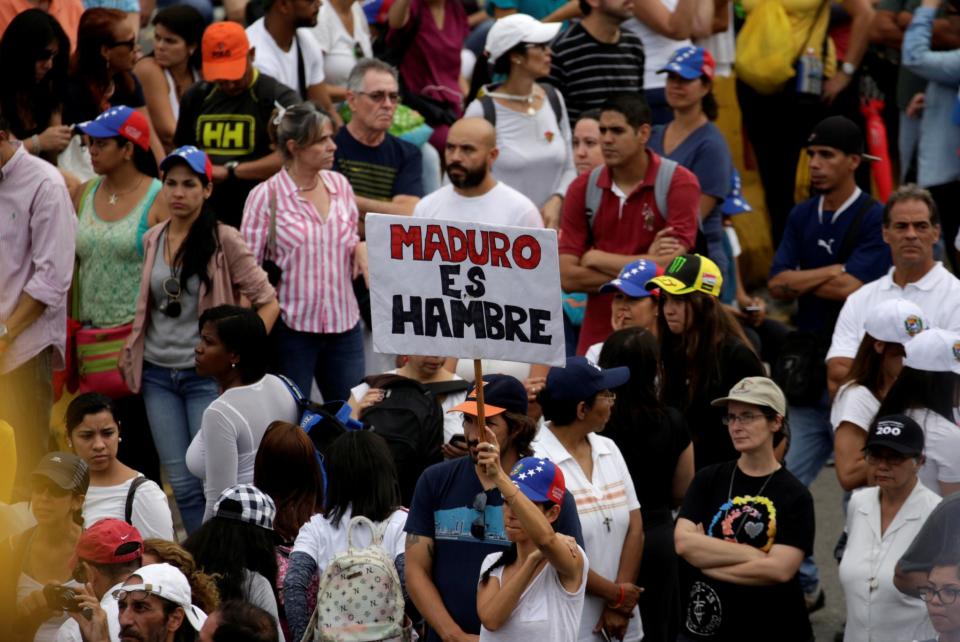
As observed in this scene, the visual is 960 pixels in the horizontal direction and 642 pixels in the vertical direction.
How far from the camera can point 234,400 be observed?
25.0 feet

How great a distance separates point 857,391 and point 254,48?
440cm

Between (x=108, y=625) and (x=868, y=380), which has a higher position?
(x=108, y=625)

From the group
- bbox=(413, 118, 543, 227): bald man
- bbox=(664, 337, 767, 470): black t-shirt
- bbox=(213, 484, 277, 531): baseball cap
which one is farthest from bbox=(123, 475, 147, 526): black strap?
bbox=(413, 118, 543, 227): bald man

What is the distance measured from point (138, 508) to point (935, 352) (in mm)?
3444

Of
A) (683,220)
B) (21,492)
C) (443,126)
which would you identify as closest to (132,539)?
(21,492)

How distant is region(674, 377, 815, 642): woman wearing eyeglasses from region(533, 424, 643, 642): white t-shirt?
0.85 feet

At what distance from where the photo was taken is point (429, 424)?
800cm

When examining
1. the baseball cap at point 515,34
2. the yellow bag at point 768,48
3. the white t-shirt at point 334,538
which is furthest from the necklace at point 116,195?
the yellow bag at point 768,48

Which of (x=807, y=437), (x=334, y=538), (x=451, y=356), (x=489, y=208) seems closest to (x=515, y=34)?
(x=489, y=208)

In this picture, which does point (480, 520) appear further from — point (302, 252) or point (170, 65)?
Result: point (170, 65)

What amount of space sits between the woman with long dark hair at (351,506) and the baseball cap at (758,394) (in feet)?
4.97

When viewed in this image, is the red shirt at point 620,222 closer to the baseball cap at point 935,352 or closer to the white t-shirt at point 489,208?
the white t-shirt at point 489,208

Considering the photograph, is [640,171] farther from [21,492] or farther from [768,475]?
[21,492]

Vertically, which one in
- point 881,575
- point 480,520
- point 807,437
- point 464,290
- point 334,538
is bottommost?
point 807,437
